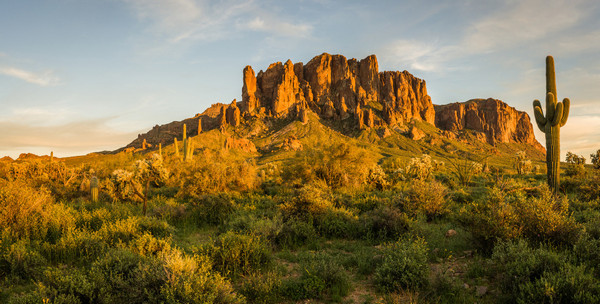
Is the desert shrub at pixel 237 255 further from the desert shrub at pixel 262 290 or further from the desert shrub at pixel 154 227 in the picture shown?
the desert shrub at pixel 154 227

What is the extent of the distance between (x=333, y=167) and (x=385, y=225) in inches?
417

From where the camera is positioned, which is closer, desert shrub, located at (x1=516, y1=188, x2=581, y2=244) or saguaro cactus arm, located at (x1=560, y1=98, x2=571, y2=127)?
desert shrub, located at (x1=516, y1=188, x2=581, y2=244)

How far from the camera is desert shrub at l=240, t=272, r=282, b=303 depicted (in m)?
5.41

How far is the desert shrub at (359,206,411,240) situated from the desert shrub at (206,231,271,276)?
4.05 meters

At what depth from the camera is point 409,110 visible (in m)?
171

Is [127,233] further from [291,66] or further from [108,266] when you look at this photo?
[291,66]

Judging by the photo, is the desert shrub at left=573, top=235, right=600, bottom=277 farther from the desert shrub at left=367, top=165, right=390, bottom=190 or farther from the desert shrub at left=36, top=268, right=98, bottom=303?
the desert shrub at left=367, top=165, right=390, bottom=190

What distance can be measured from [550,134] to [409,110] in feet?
546

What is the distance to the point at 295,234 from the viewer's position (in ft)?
30.4

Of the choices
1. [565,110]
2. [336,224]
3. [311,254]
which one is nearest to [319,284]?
[311,254]

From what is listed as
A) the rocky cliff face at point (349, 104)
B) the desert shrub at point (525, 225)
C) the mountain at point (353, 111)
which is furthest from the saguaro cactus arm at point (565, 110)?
the rocky cliff face at point (349, 104)

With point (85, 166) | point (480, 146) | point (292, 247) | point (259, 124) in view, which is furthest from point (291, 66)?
point (292, 247)

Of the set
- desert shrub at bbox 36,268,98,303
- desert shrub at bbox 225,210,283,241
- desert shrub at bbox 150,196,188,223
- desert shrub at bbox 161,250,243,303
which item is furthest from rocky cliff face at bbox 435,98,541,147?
desert shrub at bbox 36,268,98,303

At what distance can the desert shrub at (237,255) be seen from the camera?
6.59 m
